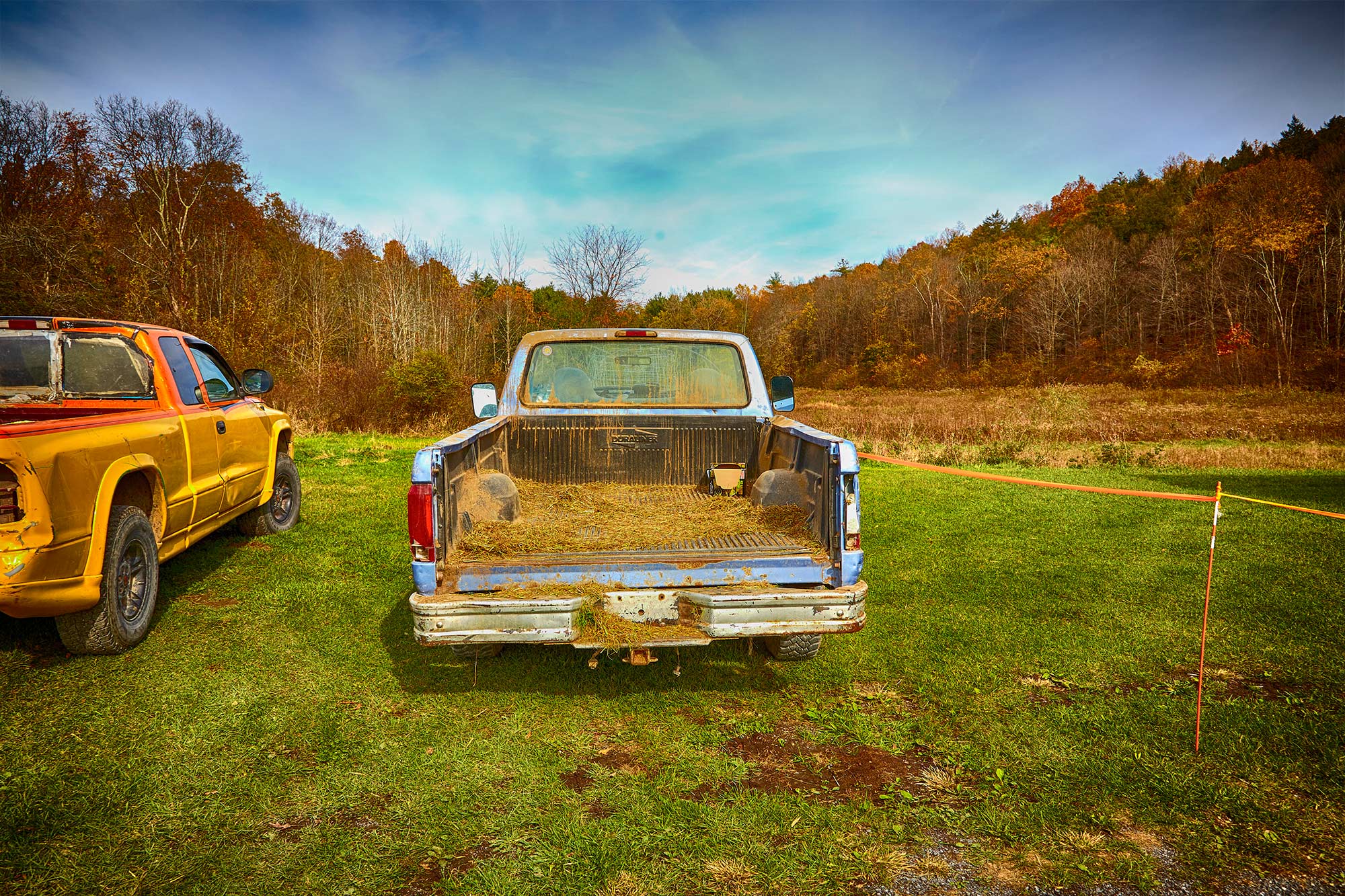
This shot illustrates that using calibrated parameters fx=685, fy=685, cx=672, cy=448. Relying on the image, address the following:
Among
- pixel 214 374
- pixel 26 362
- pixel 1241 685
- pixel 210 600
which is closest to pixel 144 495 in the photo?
pixel 210 600

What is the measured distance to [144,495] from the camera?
419cm

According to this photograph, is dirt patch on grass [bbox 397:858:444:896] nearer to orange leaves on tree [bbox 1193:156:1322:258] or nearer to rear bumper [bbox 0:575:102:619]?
rear bumper [bbox 0:575:102:619]

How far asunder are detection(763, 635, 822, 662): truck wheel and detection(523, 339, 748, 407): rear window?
1783 mm

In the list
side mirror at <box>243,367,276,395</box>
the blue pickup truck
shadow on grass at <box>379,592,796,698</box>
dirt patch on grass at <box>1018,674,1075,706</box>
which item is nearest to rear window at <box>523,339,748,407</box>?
the blue pickup truck

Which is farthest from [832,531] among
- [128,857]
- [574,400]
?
[128,857]

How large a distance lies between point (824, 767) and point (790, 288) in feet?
294

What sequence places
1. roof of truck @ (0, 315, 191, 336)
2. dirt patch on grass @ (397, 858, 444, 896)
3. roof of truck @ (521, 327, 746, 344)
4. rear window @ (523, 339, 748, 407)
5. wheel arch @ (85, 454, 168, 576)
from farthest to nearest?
1. rear window @ (523, 339, 748, 407)
2. roof of truck @ (521, 327, 746, 344)
3. roof of truck @ (0, 315, 191, 336)
4. wheel arch @ (85, 454, 168, 576)
5. dirt patch on grass @ (397, 858, 444, 896)

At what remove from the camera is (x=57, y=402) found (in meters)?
4.52

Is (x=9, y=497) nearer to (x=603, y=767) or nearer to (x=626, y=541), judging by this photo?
(x=626, y=541)

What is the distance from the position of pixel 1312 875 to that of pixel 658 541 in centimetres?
264

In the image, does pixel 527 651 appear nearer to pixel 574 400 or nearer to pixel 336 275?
pixel 574 400

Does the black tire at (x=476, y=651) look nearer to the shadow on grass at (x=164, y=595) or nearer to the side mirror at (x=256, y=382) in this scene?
the shadow on grass at (x=164, y=595)

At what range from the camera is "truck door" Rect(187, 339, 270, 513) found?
5262mm

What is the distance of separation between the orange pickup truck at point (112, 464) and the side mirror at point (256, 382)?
0.04 feet
